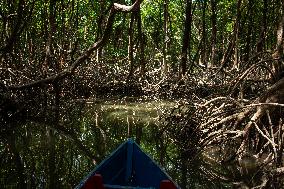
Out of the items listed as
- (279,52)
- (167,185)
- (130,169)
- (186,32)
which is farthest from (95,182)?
(186,32)

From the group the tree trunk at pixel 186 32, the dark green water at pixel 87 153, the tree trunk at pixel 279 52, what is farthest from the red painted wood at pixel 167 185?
the tree trunk at pixel 186 32

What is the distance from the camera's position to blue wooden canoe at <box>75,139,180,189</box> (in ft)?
14.7

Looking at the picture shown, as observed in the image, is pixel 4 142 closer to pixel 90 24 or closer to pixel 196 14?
pixel 90 24

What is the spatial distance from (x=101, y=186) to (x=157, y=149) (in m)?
3.46

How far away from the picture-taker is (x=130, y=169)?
4738 millimetres

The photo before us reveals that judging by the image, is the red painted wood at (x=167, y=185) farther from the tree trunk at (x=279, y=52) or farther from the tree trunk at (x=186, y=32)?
the tree trunk at (x=186, y=32)

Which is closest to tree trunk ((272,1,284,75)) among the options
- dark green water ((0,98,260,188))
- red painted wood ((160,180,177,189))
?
dark green water ((0,98,260,188))

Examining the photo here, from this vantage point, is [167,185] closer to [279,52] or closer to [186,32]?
[279,52]

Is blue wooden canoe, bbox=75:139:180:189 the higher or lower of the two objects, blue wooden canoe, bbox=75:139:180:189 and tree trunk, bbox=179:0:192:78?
the lower

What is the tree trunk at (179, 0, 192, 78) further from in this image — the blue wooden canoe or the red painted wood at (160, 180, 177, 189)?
the red painted wood at (160, 180, 177, 189)

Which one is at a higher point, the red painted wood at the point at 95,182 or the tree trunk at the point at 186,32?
the tree trunk at the point at 186,32

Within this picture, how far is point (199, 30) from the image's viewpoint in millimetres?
23312

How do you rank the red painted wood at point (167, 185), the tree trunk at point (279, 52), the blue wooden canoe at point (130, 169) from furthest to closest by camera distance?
the tree trunk at point (279, 52) → the blue wooden canoe at point (130, 169) → the red painted wood at point (167, 185)

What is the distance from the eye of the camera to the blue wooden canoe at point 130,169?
4.49 meters
